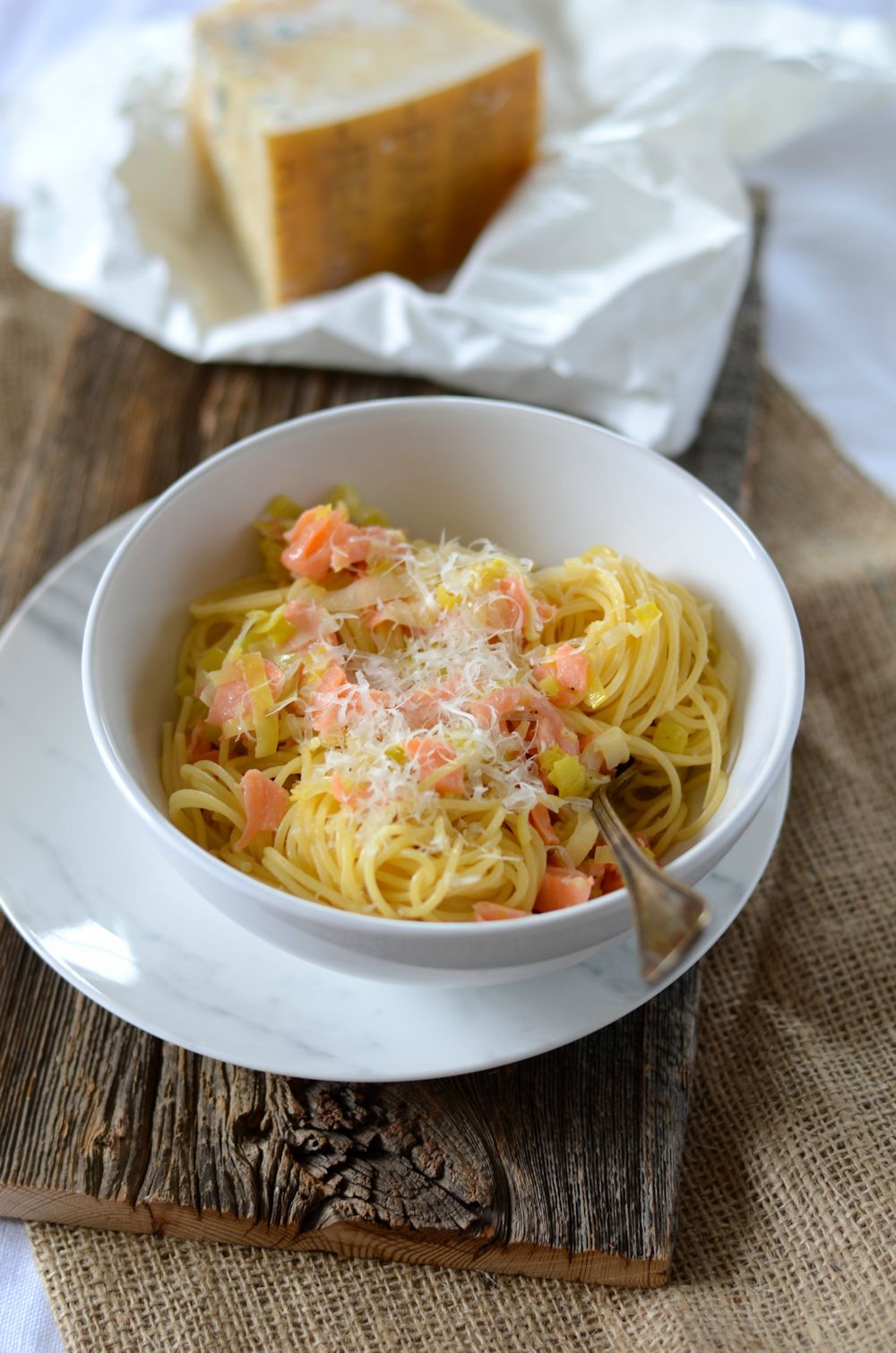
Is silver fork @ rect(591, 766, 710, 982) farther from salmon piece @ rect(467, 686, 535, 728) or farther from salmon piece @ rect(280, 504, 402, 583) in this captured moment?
salmon piece @ rect(280, 504, 402, 583)

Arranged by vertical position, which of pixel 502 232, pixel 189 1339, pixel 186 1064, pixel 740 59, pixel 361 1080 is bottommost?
pixel 189 1339

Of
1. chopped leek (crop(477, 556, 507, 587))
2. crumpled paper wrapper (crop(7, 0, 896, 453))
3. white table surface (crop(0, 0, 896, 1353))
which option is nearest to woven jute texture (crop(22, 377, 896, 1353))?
chopped leek (crop(477, 556, 507, 587))

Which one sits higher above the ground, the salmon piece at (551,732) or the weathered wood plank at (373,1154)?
the salmon piece at (551,732)

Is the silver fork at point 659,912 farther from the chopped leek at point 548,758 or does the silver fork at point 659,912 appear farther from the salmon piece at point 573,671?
the salmon piece at point 573,671

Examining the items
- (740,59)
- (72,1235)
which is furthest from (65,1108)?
(740,59)

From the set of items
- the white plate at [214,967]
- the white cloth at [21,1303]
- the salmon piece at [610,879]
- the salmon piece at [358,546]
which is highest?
the salmon piece at [358,546]

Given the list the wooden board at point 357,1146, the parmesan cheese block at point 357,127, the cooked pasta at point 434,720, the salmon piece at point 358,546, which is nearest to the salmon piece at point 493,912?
the cooked pasta at point 434,720

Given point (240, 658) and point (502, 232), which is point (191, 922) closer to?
point (240, 658)

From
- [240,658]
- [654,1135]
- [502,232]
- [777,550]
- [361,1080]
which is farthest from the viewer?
[502,232]
